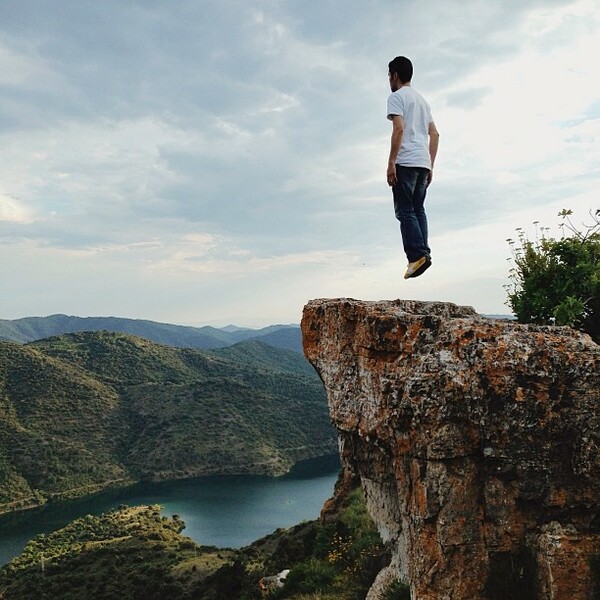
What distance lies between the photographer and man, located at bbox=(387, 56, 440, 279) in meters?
6.56

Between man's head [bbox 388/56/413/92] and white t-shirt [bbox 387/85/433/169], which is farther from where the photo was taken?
man's head [bbox 388/56/413/92]

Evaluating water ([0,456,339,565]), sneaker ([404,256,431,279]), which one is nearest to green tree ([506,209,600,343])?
sneaker ([404,256,431,279])

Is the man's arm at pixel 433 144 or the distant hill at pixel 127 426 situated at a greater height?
the man's arm at pixel 433 144

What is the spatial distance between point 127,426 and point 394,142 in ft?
341

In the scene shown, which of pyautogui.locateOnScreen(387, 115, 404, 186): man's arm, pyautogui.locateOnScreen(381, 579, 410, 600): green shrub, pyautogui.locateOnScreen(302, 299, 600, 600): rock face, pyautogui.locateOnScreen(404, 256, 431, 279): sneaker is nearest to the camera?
pyautogui.locateOnScreen(302, 299, 600, 600): rock face

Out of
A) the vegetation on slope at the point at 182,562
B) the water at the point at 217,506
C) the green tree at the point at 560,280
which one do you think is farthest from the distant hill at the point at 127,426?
the green tree at the point at 560,280

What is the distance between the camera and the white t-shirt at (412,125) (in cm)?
655

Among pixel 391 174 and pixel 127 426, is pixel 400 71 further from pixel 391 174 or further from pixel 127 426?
pixel 127 426

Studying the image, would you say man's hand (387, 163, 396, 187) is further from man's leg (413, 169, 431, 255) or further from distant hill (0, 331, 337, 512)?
distant hill (0, 331, 337, 512)

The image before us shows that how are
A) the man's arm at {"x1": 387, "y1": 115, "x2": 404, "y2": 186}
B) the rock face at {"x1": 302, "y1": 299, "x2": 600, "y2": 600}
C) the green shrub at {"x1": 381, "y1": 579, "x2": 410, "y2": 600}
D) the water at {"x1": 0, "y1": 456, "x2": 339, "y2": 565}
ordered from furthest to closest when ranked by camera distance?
the water at {"x1": 0, "y1": 456, "x2": 339, "y2": 565}
the green shrub at {"x1": 381, "y1": 579, "x2": 410, "y2": 600}
the man's arm at {"x1": 387, "y1": 115, "x2": 404, "y2": 186}
the rock face at {"x1": 302, "y1": 299, "x2": 600, "y2": 600}

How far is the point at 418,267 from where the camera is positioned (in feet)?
22.8

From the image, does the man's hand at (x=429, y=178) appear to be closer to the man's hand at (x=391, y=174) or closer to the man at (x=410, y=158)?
the man at (x=410, y=158)

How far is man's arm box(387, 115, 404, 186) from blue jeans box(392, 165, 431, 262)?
21 centimetres

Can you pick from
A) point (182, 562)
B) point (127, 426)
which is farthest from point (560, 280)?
point (127, 426)
